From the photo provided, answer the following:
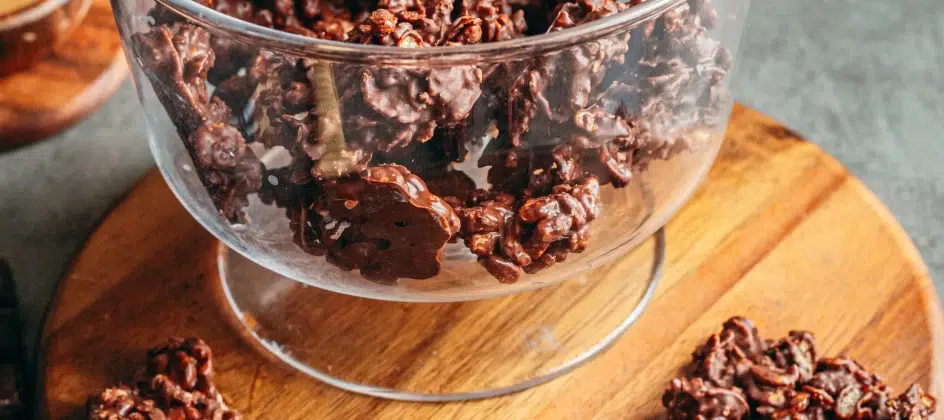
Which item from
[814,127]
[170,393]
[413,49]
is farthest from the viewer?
[814,127]

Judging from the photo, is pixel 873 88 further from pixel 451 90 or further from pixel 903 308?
pixel 451 90

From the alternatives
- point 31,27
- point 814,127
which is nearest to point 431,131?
point 31,27

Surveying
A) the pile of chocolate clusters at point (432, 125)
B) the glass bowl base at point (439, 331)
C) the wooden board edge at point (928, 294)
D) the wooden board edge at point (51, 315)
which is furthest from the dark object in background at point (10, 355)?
the wooden board edge at point (928, 294)

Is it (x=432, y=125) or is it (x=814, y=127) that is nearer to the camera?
(x=432, y=125)

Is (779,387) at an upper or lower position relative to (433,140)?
lower

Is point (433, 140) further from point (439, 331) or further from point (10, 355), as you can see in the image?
point (10, 355)

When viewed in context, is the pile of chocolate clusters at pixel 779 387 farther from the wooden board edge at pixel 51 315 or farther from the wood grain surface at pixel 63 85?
the wood grain surface at pixel 63 85
